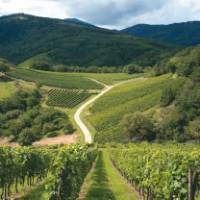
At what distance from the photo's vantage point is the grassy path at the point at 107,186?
52.0 meters

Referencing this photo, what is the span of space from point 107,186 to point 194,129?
81081 millimetres

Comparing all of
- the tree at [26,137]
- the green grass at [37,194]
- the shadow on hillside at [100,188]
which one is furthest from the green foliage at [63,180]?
the tree at [26,137]

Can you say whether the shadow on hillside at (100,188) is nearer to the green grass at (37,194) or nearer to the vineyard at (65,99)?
the green grass at (37,194)

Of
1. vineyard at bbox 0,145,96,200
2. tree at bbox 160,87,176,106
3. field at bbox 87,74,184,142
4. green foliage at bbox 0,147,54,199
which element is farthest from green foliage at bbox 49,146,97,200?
tree at bbox 160,87,176,106

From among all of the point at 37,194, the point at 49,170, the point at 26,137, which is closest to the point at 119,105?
the point at 26,137

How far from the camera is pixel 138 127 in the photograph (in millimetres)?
141875

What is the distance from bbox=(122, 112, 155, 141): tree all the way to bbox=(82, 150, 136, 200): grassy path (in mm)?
55873

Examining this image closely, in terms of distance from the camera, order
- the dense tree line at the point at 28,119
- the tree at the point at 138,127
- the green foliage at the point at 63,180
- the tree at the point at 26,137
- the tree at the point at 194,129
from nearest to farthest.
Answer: the green foliage at the point at 63,180, the tree at the point at 194,129, the tree at the point at 138,127, the tree at the point at 26,137, the dense tree line at the point at 28,119

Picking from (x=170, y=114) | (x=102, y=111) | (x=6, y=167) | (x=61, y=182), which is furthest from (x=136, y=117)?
(x=61, y=182)

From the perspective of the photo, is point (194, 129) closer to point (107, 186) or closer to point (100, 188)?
point (107, 186)

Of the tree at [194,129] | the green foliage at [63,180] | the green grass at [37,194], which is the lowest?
the green grass at [37,194]

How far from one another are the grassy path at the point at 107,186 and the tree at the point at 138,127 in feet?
183

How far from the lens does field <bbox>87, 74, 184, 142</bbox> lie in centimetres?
14500

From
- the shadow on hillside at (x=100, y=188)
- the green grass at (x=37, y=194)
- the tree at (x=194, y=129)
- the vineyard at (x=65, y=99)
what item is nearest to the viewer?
the green grass at (x=37, y=194)
